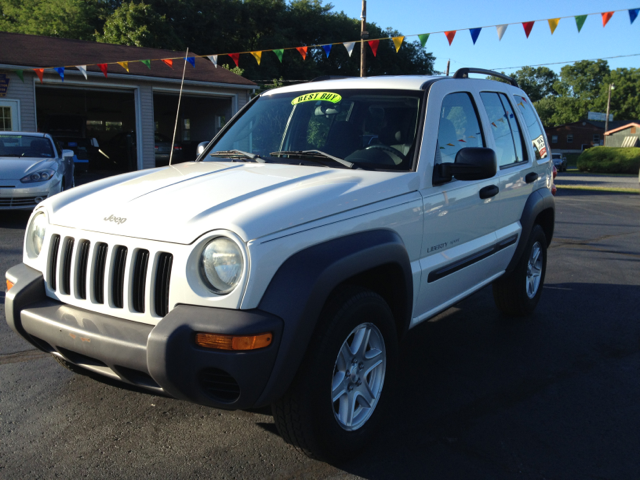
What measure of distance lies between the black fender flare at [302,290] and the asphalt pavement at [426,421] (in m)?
0.65

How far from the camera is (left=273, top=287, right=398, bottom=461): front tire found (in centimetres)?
254

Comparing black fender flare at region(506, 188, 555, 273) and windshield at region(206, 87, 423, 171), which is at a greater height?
windshield at region(206, 87, 423, 171)

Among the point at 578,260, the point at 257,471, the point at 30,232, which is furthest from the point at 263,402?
the point at 578,260

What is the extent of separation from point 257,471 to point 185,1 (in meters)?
43.4

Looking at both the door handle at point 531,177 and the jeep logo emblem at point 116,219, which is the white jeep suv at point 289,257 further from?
the door handle at point 531,177

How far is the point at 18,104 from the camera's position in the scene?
17.0 metres

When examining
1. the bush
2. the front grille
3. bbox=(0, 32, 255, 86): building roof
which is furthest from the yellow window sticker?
the bush

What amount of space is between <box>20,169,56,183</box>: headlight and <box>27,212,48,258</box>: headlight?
7.12 m

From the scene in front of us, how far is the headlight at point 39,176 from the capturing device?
374 inches

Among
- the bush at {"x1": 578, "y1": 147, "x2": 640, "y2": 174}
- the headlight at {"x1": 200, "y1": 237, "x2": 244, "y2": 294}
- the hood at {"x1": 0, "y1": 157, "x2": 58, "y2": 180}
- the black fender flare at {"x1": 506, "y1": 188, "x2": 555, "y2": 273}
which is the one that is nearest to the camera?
the headlight at {"x1": 200, "y1": 237, "x2": 244, "y2": 294}

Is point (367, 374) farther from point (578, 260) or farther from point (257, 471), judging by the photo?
point (578, 260)

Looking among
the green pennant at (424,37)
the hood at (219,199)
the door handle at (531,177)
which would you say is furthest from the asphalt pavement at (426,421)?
the green pennant at (424,37)

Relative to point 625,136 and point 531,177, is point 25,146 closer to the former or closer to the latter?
point 531,177

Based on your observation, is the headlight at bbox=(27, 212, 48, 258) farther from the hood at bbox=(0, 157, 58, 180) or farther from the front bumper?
the hood at bbox=(0, 157, 58, 180)
